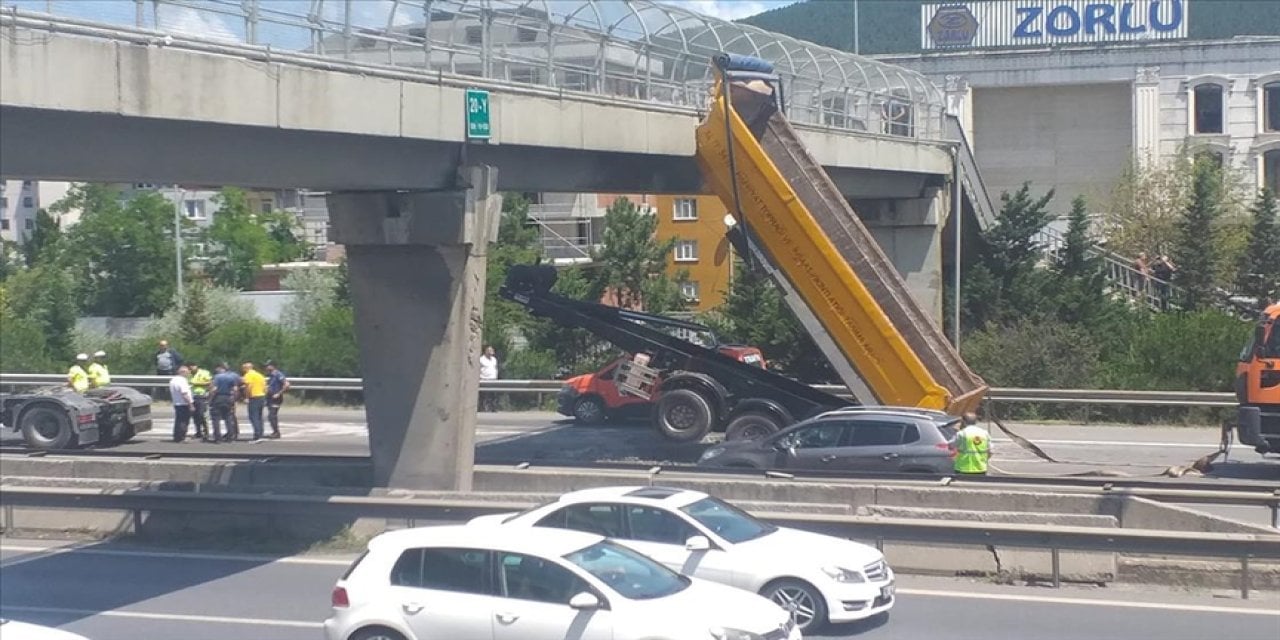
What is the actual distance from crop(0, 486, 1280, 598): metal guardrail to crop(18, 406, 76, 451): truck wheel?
834 cm

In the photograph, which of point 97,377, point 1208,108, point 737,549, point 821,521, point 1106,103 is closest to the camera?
point 737,549

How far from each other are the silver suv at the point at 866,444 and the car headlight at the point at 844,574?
281 inches

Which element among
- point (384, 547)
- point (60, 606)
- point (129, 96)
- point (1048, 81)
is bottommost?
point (60, 606)

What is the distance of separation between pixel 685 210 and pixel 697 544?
48.5 metres

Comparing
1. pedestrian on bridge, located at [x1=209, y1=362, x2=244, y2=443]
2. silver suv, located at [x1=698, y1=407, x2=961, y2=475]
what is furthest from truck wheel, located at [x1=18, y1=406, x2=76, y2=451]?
silver suv, located at [x1=698, y1=407, x2=961, y2=475]

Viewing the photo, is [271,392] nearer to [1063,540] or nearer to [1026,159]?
[1063,540]

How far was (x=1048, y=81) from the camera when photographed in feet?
194

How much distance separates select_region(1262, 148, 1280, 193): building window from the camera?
5816 cm

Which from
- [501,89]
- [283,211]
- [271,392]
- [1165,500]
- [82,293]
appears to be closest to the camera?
[1165,500]

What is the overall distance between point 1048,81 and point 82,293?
122ft

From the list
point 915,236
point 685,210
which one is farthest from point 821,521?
point 685,210

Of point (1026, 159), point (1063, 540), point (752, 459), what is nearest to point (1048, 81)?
point (1026, 159)

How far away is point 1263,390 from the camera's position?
21.3 meters

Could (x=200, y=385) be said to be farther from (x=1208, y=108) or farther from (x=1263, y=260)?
(x=1208, y=108)
